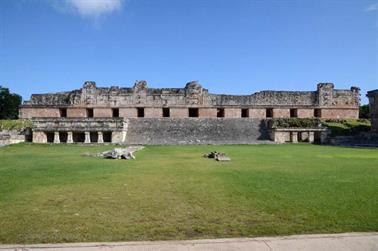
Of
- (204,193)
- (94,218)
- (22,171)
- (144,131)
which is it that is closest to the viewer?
(94,218)

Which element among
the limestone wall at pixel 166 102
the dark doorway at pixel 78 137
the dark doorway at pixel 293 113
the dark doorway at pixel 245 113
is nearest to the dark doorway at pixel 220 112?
the limestone wall at pixel 166 102

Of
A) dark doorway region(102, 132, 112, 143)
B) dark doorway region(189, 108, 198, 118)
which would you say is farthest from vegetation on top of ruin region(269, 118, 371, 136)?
dark doorway region(102, 132, 112, 143)

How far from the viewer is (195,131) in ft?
87.2

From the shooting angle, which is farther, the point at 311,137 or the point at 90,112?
the point at 90,112

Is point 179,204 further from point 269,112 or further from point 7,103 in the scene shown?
point 7,103

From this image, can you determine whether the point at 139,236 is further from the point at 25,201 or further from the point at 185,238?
the point at 25,201

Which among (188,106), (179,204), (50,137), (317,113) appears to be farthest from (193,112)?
(179,204)

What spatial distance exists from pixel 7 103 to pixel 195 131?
32046mm

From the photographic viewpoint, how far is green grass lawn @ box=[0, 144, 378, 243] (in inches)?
163

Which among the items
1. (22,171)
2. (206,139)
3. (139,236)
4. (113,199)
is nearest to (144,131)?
(206,139)

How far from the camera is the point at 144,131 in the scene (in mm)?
26562

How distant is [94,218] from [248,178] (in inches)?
168

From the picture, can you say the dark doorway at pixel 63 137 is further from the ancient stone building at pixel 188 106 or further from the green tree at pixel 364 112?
the green tree at pixel 364 112

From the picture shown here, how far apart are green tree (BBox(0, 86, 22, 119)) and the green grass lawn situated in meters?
42.9
